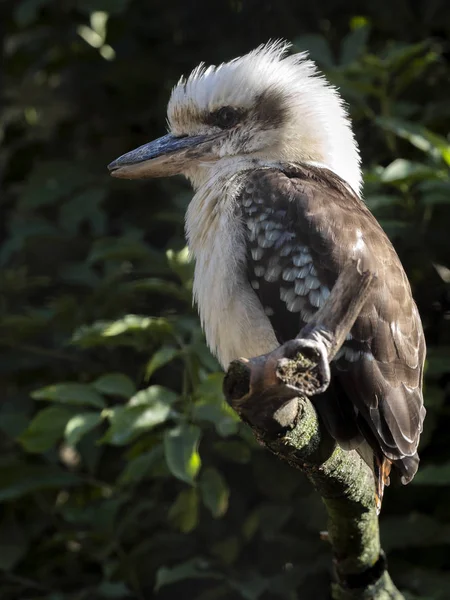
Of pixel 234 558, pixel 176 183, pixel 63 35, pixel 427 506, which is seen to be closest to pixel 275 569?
pixel 234 558

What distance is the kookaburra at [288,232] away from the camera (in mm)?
2072

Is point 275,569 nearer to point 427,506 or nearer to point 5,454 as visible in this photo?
point 427,506

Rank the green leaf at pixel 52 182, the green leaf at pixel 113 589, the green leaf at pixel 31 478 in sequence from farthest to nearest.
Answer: the green leaf at pixel 52 182 < the green leaf at pixel 31 478 < the green leaf at pixel 113 589

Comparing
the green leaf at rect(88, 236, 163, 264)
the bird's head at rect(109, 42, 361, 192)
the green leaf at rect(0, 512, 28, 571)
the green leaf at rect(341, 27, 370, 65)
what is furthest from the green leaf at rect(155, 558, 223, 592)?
the green leaf at rect(341, 27, 370, 65)

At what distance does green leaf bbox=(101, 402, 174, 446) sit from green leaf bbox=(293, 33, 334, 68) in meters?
1.17

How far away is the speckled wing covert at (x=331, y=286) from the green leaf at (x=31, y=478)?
1061 mm

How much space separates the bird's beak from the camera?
254 centimetres

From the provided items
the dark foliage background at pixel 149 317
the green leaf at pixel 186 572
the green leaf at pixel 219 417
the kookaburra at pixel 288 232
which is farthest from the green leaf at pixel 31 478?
the kookaburra at pixel 288 232

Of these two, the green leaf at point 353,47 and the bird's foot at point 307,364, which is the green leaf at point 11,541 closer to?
the green leaf at point 353,47

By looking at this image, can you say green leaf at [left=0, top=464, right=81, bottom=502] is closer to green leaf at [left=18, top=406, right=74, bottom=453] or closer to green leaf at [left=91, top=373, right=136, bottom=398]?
green leaf at [left=18, top=406, right=74, bottom=453]

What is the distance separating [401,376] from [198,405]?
541mm

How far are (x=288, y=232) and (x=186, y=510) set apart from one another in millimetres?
830

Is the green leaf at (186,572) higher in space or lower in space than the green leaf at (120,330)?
lower

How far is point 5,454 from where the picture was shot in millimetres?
3293
